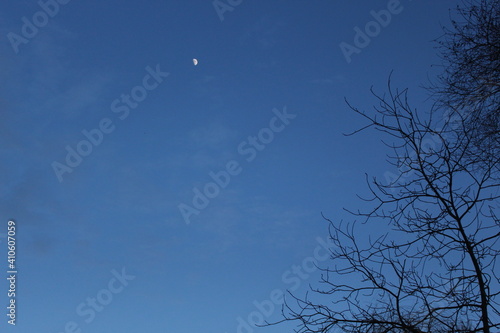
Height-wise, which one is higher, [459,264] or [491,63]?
[491,63]

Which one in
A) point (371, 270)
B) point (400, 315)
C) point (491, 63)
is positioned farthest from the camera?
point (491, 63)

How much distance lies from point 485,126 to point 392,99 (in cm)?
107

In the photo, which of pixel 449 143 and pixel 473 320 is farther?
pixel 449 143

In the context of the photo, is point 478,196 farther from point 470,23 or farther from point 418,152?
point 470,23

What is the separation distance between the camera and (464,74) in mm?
4113

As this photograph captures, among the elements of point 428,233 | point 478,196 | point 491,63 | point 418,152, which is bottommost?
point 428,233

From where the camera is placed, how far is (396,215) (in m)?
3.34

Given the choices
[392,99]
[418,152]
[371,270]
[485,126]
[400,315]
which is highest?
[485,126]

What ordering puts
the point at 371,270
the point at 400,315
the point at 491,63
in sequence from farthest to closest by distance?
the point at 491,63 < the point at 371,270 < the point at 400,315

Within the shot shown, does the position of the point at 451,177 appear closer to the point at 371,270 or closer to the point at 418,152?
the point at 418,152

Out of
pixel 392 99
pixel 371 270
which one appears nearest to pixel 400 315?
pixel 371 270

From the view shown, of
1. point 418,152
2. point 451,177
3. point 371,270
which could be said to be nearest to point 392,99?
point 418,152

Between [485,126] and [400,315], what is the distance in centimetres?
179

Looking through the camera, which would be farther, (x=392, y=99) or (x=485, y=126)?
(x=485, y=126)
